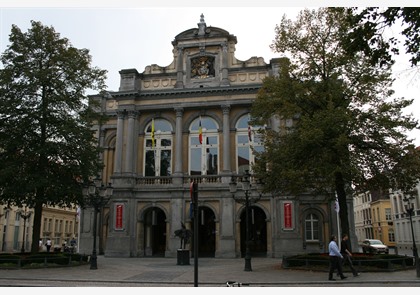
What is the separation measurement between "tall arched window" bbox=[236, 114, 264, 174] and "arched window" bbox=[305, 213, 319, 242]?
629 centimetres

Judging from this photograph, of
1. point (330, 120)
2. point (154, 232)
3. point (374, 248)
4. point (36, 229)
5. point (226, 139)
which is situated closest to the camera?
point (330, 120)

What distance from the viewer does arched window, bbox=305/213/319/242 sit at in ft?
106

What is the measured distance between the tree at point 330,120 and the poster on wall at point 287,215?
828 cm

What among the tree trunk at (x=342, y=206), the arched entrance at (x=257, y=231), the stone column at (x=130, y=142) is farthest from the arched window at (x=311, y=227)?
the stone column at (x=130, y=142)

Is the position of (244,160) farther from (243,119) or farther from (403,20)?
(403,20)

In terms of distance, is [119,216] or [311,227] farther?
[119,216]

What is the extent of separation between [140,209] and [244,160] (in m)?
9.67

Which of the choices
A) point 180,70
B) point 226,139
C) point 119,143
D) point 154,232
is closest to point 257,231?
point 226,139

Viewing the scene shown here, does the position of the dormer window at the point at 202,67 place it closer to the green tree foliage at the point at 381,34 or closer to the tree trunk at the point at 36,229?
the tree trunk at the point at 36,229

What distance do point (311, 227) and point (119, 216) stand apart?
618 inches

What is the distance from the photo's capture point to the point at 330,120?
18.8m

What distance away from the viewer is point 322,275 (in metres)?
17.7

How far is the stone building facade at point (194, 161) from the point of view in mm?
32188

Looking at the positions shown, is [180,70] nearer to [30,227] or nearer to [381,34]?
[381,34]
